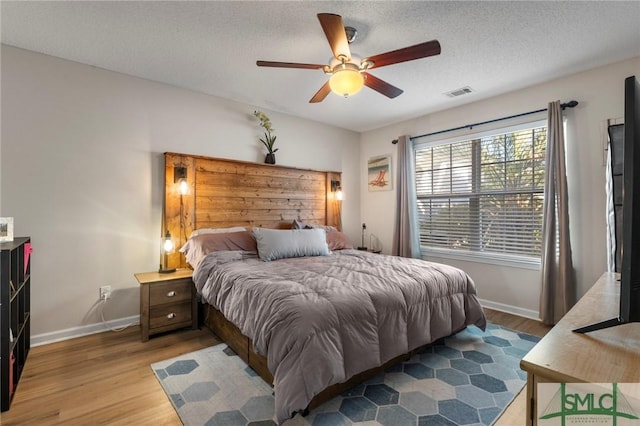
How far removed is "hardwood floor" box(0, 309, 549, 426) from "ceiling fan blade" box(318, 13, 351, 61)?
241cm

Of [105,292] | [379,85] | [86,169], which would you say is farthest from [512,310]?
[86,169]

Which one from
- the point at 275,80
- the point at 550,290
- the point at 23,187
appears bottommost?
the point at 550,290

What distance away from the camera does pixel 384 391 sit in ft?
6.42

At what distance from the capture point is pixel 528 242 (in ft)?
11.1

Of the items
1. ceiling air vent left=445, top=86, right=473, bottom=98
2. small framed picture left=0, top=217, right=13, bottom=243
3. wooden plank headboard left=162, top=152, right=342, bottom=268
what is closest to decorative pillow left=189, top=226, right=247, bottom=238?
wooden plank headboard left=162, top=152, right=342, bottom=268

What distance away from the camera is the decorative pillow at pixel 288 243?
3.14 metres

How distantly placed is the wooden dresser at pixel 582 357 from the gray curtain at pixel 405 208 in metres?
3.24

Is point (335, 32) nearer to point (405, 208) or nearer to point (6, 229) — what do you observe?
point (6, 229)

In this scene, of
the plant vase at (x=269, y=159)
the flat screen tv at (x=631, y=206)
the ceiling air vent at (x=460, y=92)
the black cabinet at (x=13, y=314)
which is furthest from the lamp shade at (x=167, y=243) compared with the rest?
the ceiling air vent at (x=460, y=92)

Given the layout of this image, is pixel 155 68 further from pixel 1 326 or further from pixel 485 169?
pixel 485 169

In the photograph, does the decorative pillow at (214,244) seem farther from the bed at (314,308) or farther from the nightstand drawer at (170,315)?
the nightstand drawer at (170,315)

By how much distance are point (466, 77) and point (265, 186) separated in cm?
257

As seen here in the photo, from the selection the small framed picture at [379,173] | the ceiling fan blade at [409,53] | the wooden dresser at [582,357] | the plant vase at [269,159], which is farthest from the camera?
the small framed picture at [379,173]

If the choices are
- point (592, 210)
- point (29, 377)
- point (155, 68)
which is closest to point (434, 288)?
point (592, 210)
